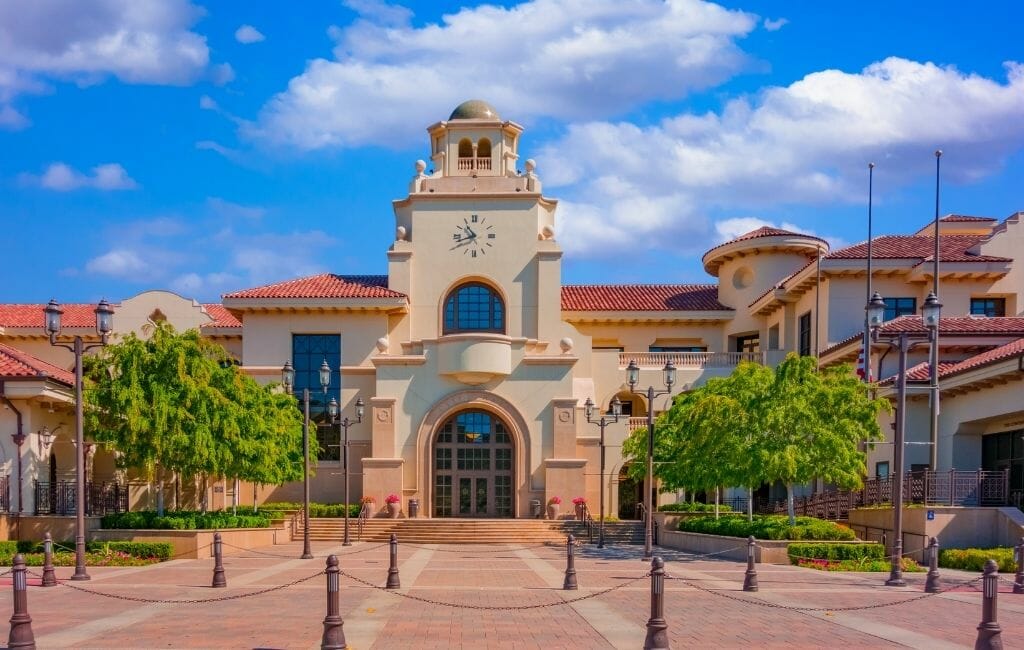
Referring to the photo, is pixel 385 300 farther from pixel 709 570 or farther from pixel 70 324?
pixel 709 570

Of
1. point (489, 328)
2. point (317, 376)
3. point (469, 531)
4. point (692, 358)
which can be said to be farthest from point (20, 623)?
point (692, 358)

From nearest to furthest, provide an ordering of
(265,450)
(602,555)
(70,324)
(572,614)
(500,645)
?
(500,645) → (572,614) → (602,555) → (265,450) → (70,324)

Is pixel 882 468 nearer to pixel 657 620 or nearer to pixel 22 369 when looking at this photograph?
pixel 657 620

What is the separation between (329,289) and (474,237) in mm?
7049

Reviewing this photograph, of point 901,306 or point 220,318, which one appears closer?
point 901,306

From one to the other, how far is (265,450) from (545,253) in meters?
17.7

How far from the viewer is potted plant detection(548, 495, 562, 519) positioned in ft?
139

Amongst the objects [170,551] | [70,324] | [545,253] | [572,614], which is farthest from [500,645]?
[70,324]

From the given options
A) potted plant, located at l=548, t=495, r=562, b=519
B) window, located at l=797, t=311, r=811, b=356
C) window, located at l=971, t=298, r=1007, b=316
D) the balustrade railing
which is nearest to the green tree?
potted plant, located at l=548, t=495, r=562, b=519

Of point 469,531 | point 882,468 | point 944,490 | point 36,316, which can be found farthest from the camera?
point 36,316

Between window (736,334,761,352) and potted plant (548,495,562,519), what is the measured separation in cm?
1372

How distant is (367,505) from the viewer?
4228 centimetres

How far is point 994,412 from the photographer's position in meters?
29.8

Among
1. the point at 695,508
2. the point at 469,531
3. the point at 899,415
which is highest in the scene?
the point at 899,415
